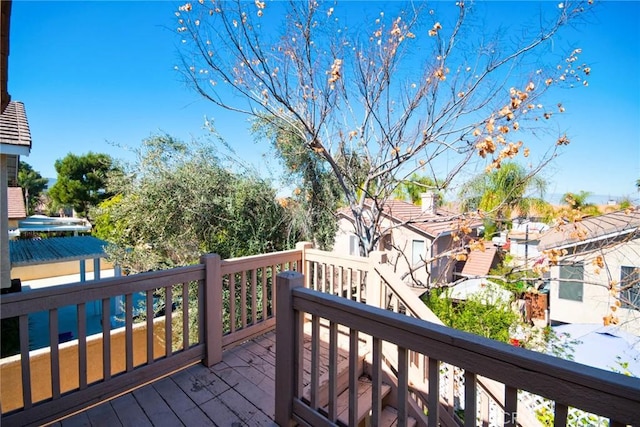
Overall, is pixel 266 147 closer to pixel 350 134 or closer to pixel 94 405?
pixel 350 134

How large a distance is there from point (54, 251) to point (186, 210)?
5405 mm

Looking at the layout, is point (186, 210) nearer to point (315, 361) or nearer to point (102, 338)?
point (102, 338)

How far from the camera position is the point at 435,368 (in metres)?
1.21

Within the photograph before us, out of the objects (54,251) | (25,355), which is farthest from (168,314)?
(54,251)

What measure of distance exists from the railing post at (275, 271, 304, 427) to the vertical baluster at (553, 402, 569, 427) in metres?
1.19

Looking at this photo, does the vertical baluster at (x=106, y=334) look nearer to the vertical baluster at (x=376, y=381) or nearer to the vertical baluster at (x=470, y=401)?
the vertical baluster at (x=376, y=381)

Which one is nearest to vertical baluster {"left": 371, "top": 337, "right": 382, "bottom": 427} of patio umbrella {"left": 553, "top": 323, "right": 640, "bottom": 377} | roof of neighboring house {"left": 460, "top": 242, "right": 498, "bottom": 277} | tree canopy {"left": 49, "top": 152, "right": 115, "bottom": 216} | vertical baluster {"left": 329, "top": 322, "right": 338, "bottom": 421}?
vertical baluster {"left": 329, "top": 322, "right": 338, "bottom": 421}

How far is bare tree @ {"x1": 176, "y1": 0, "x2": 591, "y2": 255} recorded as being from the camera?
4.47 metres

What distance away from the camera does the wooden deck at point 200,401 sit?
2000 millimetres

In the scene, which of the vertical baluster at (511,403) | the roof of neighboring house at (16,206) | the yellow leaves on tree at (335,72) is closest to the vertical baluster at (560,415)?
the vertical baluster at (511,403)

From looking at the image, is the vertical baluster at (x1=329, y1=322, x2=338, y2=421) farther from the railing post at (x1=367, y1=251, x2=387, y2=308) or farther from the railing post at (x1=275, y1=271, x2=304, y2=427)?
the railing post at (x1=367, y1=251, x2=387, y2=308)

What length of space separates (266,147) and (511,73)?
4.32 m

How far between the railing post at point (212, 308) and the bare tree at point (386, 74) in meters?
Answer: 2.89

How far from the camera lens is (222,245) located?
520 centimetres
